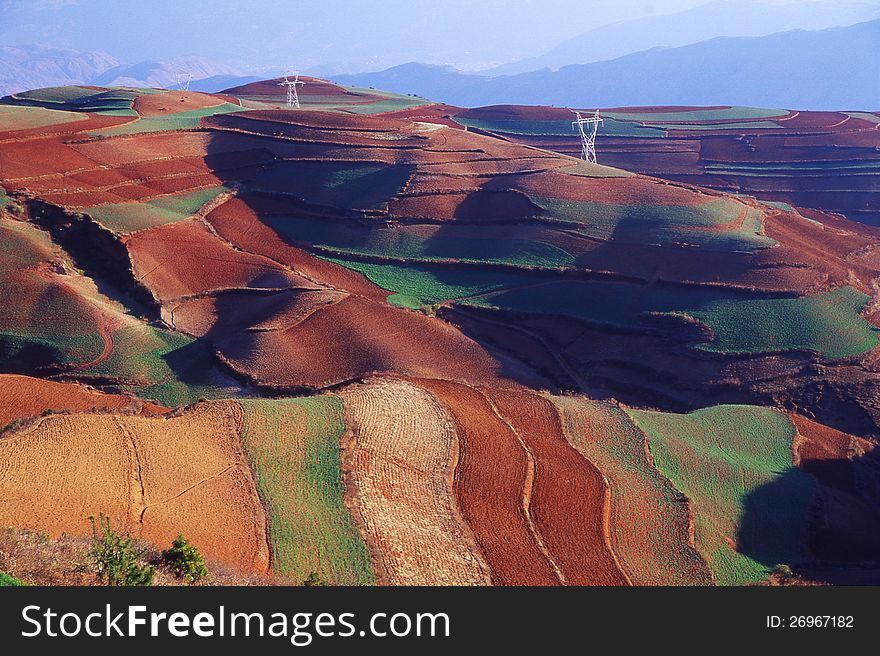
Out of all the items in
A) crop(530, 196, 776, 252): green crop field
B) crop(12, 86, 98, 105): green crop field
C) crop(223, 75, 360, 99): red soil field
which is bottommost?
crop(530, 196, 776, 252): green crop field

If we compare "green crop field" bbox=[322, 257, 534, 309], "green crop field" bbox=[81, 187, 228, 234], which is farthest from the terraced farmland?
"green crop field" bbox=[81, 187, 228, 234]

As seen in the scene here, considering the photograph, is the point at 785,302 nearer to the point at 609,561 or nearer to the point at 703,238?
the point at 703,238

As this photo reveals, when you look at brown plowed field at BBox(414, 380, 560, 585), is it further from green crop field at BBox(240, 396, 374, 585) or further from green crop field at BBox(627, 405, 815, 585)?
green crop field at BBox(627, 405, 815, 585)

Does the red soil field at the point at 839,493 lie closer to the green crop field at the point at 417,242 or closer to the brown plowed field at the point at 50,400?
the green crop field at the point at 417,242

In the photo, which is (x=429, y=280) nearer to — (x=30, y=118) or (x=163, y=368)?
(x=163, y=368)

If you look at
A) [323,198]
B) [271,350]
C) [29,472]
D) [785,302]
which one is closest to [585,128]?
[323,198]
